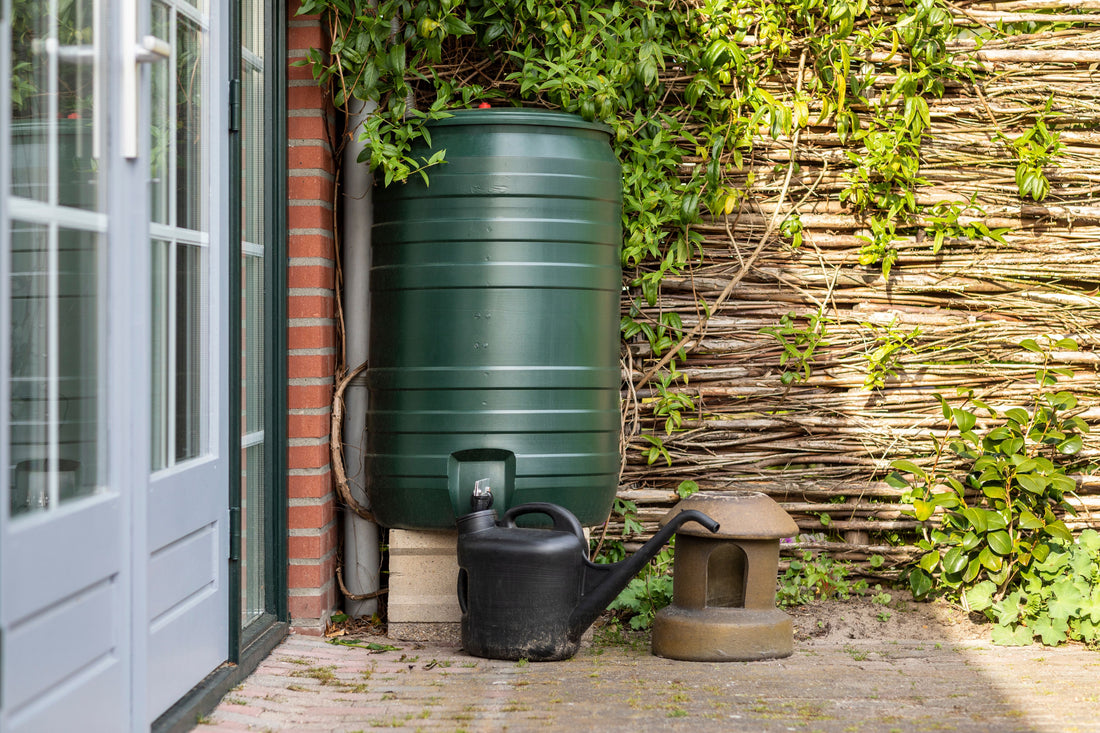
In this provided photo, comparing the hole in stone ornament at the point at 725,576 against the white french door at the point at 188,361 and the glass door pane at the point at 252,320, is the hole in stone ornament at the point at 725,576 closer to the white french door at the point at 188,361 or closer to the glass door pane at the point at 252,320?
the glass door pane at the point at 252,320

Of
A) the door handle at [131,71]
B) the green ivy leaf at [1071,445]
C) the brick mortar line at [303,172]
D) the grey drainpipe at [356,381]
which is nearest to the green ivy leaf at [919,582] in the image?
the green ivy leaf at [1071,445]

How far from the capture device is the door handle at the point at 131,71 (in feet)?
6.54

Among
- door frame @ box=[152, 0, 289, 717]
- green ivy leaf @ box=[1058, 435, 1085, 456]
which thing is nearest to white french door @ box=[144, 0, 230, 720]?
door frame @ box=[152, 0, 289, 717]

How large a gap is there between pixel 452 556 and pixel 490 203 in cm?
108

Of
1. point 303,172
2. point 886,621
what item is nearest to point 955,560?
point 886,621

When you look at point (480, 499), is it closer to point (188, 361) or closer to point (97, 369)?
point (188, 361)

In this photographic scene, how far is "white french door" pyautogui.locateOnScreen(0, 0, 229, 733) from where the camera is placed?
5.65 ft

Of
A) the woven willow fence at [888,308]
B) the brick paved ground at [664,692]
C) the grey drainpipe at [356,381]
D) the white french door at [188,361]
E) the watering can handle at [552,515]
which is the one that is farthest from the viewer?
the woven willow fence at [888,308]

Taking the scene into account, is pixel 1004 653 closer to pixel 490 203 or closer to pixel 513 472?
pixel 513 472

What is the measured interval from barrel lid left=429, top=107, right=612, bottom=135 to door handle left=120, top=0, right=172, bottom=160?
1.22 meters

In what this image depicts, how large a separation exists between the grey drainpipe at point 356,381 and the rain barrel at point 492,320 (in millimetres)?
241

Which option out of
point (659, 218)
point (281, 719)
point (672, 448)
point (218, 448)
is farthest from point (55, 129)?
point (672, 448)

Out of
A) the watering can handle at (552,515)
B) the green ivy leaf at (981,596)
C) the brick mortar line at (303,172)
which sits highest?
the brick mortar line at (303,172)

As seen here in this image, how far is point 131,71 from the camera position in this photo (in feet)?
6.59
